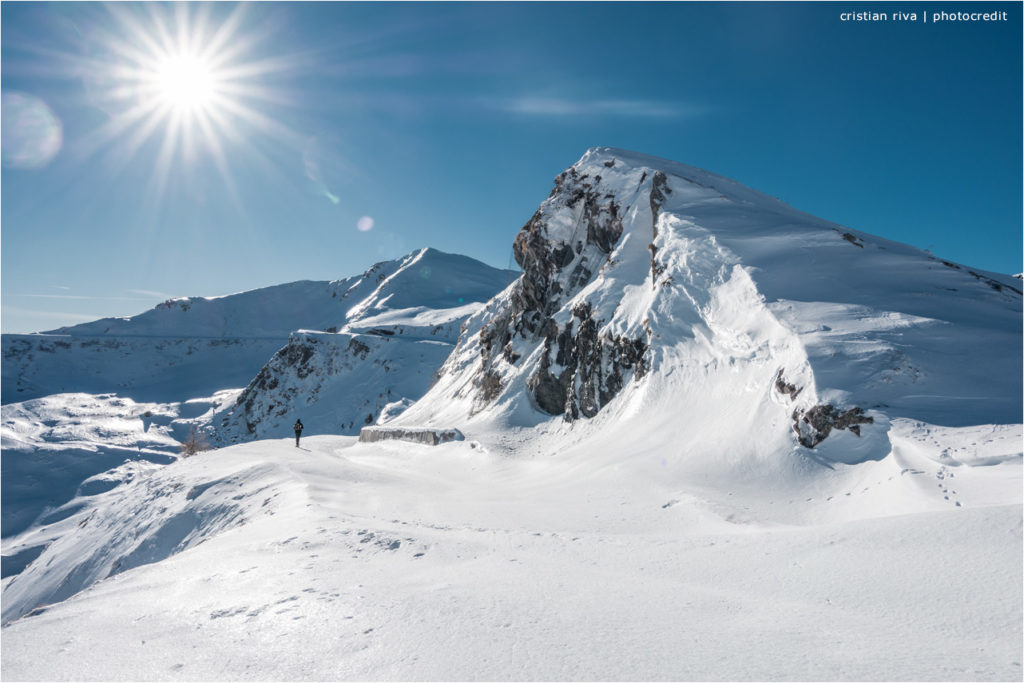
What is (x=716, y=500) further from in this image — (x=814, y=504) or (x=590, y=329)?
(x=590, y=329)

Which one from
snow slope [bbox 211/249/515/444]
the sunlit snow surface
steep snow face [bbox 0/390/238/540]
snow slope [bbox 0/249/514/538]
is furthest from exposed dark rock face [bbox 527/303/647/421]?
steep snow face [bbox 0/390/238/540]

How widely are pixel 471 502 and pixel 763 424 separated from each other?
→ 245 inches

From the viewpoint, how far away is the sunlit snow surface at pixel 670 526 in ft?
11.4

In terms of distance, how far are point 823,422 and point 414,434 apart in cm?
1649

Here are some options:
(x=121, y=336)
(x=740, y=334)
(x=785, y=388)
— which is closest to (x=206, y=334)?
(x=121, y=336)

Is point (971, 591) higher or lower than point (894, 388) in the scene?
lower

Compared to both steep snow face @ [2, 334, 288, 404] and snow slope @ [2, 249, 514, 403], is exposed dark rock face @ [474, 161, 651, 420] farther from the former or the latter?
steep snow face @ [2, 334, 288, 404]

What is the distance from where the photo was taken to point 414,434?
2158cm

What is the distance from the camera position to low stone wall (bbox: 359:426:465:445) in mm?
19609

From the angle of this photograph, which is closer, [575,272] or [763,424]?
[763,424]

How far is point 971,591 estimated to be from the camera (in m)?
3.59

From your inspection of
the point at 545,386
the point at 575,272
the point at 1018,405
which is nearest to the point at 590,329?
the point at 545,386

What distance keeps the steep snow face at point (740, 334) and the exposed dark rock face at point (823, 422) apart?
0.08 ft

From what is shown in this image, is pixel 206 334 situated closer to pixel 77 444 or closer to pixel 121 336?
pixel 121 336
